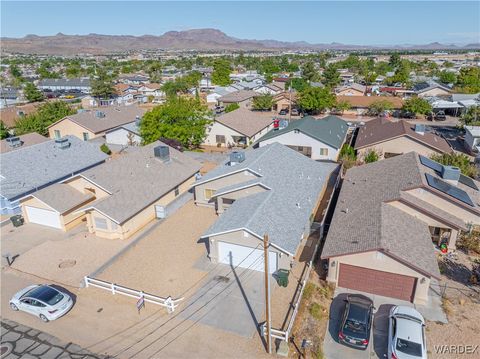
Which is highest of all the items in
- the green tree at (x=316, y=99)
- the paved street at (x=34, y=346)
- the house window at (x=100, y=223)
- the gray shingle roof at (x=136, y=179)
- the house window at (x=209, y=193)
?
the green tree at (x=316, y=99)

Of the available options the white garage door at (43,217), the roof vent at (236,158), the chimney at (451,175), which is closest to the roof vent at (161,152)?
the roof vent at (236,158)

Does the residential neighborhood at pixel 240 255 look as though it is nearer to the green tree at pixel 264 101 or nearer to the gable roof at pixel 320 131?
the gable roof at pixel 320 131

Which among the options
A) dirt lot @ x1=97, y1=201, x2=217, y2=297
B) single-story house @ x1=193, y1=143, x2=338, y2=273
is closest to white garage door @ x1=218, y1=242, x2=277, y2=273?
single-story house @ x1=193, y1=143, x2=338, y2=273

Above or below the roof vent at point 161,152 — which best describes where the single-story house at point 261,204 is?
below

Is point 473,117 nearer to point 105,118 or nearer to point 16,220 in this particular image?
point 105,118

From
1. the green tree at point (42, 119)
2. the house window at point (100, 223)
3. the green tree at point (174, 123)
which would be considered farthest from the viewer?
the green tree at point (42, 119)

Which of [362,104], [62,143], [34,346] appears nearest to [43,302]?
[34,346]

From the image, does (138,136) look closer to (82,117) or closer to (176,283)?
(82,117)
